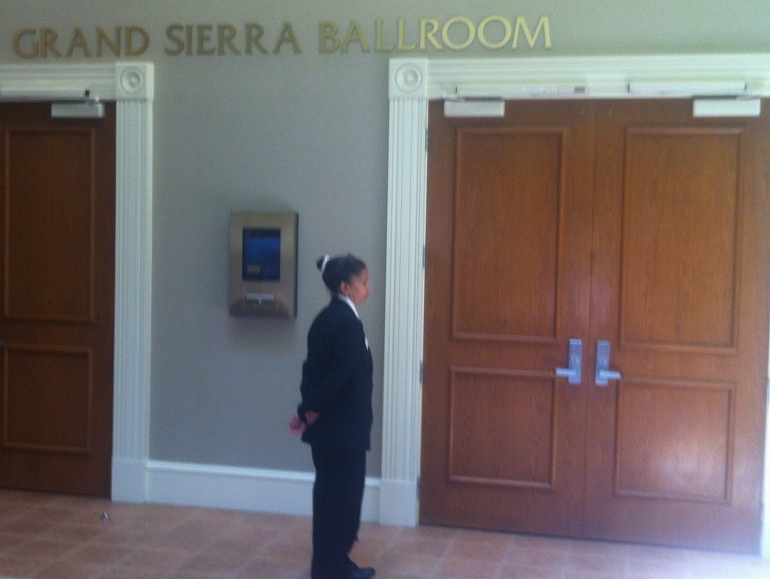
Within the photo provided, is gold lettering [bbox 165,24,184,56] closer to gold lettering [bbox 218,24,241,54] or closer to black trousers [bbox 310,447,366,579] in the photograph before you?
gold lettering [bbox 218,24,241,54]

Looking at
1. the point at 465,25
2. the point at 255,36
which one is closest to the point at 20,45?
the point at 255,36

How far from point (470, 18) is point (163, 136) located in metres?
2.10

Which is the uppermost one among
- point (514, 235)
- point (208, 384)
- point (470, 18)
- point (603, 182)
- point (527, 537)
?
point (470, 18)

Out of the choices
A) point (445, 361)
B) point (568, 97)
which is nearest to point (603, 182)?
point (568, 97)

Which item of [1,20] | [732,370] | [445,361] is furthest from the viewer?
[1,20]

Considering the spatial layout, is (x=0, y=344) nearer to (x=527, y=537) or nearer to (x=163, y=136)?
(x=163, y=136)

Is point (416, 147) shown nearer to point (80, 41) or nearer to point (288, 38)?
point (288, 38)

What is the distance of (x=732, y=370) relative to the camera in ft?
16.1

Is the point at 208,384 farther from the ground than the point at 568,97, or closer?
closer

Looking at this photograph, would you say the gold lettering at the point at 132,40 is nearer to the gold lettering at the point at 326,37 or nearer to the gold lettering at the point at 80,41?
the gold lettering at the point at 80,41

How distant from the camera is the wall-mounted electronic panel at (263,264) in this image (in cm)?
529

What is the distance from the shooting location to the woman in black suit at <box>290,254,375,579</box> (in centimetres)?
401

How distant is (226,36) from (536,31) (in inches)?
76.5

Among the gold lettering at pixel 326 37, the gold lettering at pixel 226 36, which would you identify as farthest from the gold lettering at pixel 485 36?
the gold lettering at pixel 226 36
